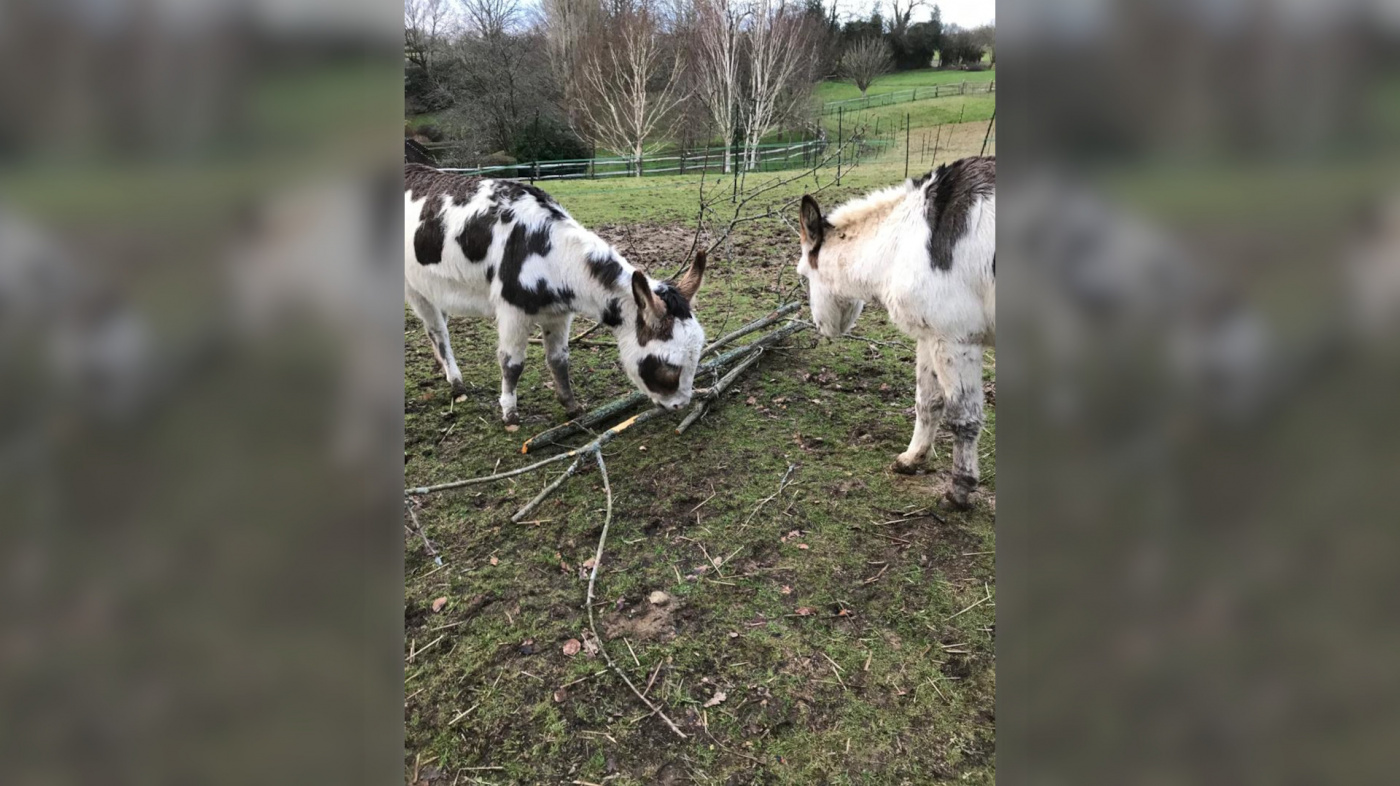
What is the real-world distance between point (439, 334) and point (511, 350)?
3.81 feet

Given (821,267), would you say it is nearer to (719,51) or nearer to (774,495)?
(774,495)

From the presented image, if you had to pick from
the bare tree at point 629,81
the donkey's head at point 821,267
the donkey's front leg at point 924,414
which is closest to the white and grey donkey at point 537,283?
the donkey's head at point 821,267

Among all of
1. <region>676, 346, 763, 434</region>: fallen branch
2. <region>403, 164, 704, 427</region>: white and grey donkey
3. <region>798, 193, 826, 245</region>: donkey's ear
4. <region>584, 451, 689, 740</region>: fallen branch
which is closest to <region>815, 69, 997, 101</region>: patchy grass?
<region>676, 346, 763, 434</region>: fallen branch

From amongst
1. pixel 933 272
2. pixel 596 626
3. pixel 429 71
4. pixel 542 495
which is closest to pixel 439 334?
pixel 542 495

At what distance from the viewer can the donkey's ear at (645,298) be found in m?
4.78

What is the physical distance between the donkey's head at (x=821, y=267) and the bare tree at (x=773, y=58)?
18.1 ft

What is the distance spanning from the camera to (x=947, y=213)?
373 centimetres

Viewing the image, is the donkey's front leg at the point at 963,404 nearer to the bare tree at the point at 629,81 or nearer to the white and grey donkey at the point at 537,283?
the white and grey donkey at the point at 537,283

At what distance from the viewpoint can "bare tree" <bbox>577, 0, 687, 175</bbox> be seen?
1859cm

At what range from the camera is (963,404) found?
3.93 meters
